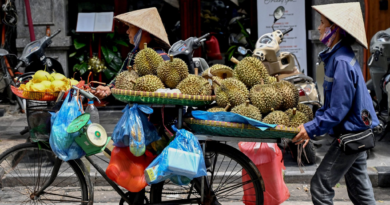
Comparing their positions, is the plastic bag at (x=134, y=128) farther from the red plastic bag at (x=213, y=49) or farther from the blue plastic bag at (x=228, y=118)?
the red plastic bag at (x=213, y=49)

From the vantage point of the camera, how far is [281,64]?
4578mm

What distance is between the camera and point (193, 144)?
2.97 m

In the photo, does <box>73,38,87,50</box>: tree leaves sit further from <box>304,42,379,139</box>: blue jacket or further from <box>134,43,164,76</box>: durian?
<box>304,42,379,139</box>: blue jacket

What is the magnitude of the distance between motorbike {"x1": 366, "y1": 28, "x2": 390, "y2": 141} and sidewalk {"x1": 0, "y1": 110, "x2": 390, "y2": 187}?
15.1 inches

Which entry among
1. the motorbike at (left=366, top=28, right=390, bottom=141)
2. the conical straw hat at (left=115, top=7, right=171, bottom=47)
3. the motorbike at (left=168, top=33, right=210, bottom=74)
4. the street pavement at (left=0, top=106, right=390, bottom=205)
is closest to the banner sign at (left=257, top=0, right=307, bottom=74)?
the motorbike at (left=366, top=28, right=390, bottom=141)

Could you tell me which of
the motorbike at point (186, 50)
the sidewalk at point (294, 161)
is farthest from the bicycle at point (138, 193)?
the sidewalk at point (294, 161)

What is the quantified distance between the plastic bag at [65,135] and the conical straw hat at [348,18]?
5.72ft

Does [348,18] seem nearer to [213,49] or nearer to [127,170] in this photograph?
[127,170]

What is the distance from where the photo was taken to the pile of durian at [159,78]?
121 inches

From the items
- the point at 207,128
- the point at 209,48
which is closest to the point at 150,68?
the point at 207,128

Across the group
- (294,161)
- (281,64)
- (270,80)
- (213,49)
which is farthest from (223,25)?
(270,80)

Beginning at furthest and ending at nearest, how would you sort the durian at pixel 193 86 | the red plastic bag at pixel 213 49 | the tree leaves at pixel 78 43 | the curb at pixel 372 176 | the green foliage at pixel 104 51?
the red plastic bag at pixel 213 49, the green foliage at pixel 104 51, the tree leaves at pixel 78 43, the curb at pixel 372 176, the durian at pixel 193 86

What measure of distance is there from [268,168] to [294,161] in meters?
1.95

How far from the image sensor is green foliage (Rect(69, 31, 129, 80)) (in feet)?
Answer: 25.9
